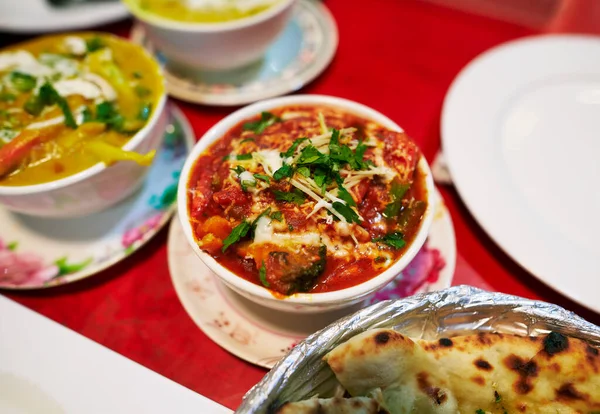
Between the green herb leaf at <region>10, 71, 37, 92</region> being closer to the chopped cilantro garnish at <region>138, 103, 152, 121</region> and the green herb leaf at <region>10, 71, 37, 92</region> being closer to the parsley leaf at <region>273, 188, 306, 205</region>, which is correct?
the chopped cilantro garnish at <region>138, 103, 152, 121</region>

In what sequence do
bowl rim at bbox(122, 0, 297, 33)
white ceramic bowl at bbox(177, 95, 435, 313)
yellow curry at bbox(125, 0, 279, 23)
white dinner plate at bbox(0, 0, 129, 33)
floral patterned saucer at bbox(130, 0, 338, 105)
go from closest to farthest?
white ceramic bowl at bbox(177, 95, 435, 313)
bowl rim at bbox(122, 0, 297, 33)
yellow curry at bbox(125, 0, 279, 23)
floral patterned saucer at bbox(130, 0, 338, 105)
white dinner plate at bbox(0, 0, 129, 33)

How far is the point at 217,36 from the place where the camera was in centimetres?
206

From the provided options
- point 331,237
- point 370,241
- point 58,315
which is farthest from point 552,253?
point 58,315

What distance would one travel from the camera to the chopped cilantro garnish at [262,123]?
1.67 metres

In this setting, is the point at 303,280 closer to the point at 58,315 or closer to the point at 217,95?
the point at 58,315

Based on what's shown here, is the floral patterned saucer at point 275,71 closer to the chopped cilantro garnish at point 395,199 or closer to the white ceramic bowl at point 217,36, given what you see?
the white ceramic bowl at point 217,36

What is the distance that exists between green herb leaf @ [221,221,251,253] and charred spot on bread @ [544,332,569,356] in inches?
34.2

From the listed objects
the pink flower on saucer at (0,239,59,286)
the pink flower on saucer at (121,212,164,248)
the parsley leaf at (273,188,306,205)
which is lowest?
the pink flower on saucer at (0,239,59,286)

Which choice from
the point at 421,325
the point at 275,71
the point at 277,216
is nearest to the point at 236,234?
the point at 277,216

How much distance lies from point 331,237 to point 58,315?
1086mm

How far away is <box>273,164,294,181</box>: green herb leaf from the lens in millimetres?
1409

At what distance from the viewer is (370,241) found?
140 cm

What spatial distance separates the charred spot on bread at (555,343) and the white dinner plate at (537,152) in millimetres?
365

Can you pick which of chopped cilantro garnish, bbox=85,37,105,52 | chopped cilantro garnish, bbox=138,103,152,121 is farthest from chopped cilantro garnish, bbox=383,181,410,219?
chopped cilantro garnish, bbox=85,37,105,52
